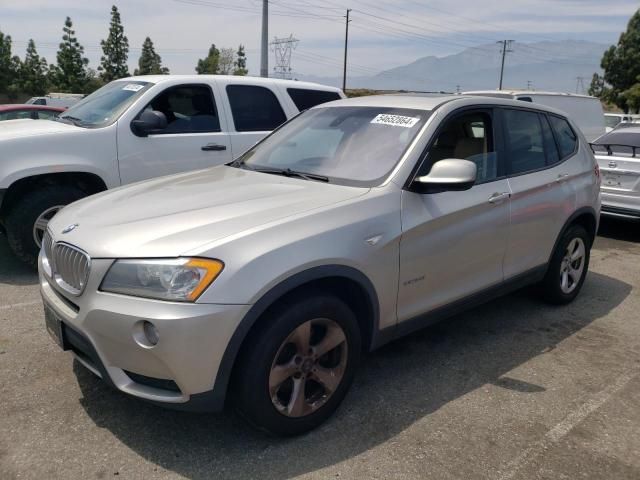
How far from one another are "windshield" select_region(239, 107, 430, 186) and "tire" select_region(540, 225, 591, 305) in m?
1.91

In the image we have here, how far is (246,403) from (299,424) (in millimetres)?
379

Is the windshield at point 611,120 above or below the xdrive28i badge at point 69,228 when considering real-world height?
above

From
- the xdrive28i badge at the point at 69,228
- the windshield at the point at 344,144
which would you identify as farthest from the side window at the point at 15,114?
the xdrive28i badge at the point at 69,228

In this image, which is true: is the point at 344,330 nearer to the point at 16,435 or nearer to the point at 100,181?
the point at 16,435

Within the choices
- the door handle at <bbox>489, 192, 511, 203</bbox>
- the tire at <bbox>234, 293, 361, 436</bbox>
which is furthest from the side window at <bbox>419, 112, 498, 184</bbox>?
the tire at <bbox>234, 293, 361, 436</bbox>

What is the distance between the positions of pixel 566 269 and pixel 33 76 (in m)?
60.0

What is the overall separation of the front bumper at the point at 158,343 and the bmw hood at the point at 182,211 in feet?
0.68

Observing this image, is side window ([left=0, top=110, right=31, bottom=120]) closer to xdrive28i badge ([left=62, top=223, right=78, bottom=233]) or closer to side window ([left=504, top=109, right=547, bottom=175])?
xdrive28i badge ([left=62, top=223, right=78, bottom=233])

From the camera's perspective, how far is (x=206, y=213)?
9.22 feet

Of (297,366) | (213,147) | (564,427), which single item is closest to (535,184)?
(564,427)

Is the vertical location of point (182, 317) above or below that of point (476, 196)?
below

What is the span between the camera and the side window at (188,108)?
581 cm

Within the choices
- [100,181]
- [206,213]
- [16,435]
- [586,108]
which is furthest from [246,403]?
[586,108]

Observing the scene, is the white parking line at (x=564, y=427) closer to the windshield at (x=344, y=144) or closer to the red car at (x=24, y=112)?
the windshield at (x=344, y=144)
